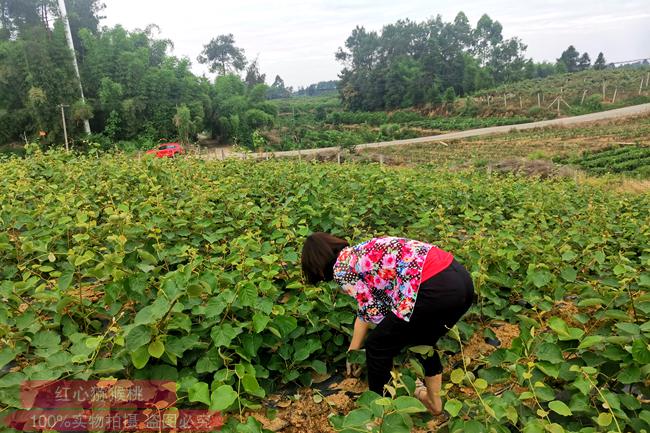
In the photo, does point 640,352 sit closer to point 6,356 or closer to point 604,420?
point 604,420

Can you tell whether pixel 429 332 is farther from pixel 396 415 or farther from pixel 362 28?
pixel 362 28

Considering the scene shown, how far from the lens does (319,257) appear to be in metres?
2.16

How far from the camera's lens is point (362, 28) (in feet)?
197

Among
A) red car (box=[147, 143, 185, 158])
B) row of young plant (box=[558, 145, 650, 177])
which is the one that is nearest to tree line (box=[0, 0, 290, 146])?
red car (box=[147, 143, 185, 158])

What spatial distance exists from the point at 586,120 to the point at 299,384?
33.9m

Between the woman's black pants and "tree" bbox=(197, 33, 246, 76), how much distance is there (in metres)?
51.9

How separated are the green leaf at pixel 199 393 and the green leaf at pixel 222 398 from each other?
0.03 m

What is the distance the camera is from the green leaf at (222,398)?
1605 millimetres

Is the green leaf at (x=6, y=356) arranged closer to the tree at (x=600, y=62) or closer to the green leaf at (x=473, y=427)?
the green leaf at (x=473, y=427)

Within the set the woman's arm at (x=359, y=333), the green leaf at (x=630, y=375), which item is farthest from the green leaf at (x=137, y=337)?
the green leaf at (x=630, y=375)

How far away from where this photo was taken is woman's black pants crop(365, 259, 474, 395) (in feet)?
6.51

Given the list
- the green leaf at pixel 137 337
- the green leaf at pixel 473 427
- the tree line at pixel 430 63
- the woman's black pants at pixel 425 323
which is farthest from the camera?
the tree line at pixel 430 63

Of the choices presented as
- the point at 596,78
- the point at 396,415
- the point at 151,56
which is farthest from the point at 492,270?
the point at 596,78

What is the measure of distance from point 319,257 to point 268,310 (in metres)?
0.36
